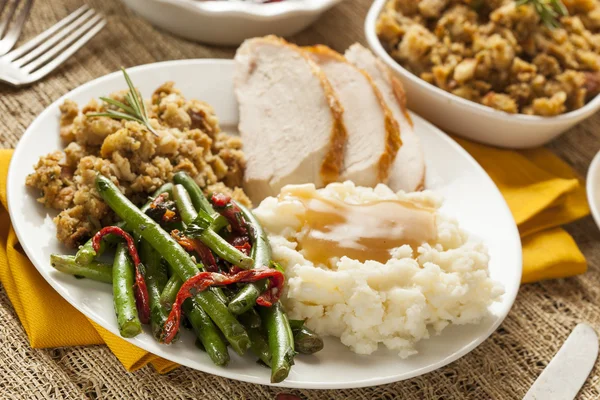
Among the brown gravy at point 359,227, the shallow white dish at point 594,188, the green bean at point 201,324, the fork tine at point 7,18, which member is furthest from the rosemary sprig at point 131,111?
the shallow white dish at point 594,188

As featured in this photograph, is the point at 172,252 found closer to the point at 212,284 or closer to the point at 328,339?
the point at 212,284

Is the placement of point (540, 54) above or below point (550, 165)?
above

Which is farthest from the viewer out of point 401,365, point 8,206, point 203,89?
point 203,89

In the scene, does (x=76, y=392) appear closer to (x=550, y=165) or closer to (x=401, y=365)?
(x=401, y=365)

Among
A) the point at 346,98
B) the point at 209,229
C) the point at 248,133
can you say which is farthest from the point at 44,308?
the point at 346,98

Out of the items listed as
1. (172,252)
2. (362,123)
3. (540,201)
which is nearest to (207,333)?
(172,252)

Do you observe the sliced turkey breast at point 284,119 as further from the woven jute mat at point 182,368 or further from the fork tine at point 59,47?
the fork tine at point 59,47

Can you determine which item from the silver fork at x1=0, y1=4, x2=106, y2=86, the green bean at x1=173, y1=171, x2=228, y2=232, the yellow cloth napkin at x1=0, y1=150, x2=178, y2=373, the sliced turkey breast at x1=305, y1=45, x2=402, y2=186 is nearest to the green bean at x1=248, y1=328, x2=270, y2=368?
the yellow cloth napkin at x1=0, y1=150, x2=178, y2=373
